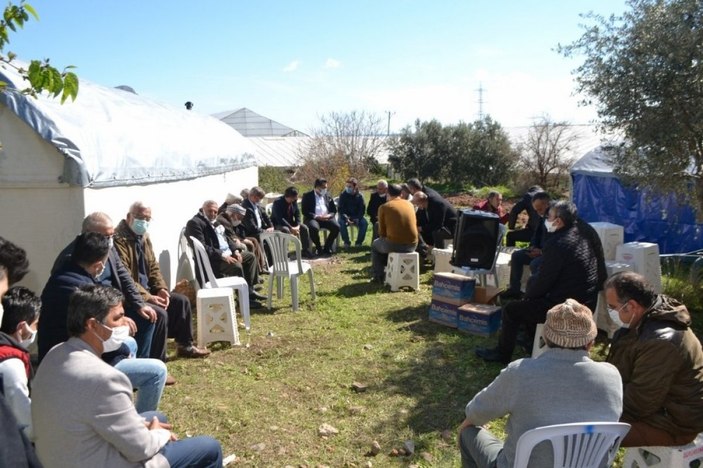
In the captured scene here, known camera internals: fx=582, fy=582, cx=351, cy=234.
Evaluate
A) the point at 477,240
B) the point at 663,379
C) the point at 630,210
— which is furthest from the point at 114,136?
the point at 630,210

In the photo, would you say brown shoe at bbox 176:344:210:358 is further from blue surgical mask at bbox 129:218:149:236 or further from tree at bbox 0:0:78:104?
tree at bbox 0:0:78:104

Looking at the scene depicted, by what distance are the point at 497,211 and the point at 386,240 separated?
220 centimetres

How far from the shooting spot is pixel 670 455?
3.26 metres

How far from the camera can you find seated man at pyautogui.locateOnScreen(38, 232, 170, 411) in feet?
13.4

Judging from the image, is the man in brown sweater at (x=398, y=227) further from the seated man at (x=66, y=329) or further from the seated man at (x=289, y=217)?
the seated man at (x=66, y=329)

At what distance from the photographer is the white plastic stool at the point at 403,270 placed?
29.2 feet

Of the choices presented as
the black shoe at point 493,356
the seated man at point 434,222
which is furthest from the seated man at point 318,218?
the black shoe at point 493,356

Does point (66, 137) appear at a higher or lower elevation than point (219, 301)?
higher

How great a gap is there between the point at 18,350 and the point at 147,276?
318 cm

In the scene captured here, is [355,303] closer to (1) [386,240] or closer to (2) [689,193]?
(1) [386,240]

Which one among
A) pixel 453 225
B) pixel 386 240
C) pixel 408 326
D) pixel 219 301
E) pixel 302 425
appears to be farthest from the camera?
pixel 453 225

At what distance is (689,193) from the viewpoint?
7.66 metres

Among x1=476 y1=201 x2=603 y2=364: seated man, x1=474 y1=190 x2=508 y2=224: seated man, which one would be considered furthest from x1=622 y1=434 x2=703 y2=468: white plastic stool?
x1=474 y1=190 x2=508 y2=224: seated man

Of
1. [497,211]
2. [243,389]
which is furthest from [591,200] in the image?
[243,389]
